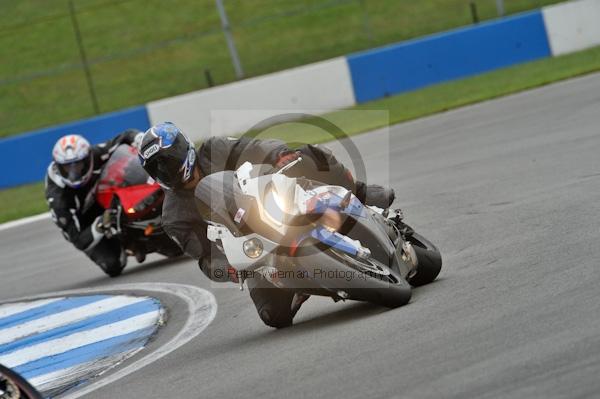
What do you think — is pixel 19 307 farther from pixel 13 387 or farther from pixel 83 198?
pixel 13 387

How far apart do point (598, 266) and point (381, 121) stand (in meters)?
13.3

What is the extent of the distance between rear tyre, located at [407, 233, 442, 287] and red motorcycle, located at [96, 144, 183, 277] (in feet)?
14.4

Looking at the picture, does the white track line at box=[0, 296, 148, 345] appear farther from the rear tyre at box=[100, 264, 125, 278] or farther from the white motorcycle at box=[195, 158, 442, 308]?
the white motorcycle at box=[195, 158, 442, 308]

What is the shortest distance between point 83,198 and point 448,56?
12.2 m

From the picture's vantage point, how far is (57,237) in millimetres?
15500

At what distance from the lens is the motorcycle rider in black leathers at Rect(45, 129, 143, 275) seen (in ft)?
40.1

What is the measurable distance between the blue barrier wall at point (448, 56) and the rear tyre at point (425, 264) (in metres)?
15.2

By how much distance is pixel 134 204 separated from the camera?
12016 mm

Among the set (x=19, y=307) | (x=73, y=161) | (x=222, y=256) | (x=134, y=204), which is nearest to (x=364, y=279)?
(x=222, y=256)

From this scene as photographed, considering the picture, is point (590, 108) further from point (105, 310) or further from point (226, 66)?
point (226, 66)

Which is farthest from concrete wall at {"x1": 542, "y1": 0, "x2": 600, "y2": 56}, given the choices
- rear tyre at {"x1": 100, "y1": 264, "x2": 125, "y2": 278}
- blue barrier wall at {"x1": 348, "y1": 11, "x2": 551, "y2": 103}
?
rear tyre at {"x1": 100, "y1": 264, "x2": 125, "y2": 278}

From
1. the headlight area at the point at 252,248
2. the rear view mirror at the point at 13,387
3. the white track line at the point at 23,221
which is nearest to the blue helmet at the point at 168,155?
the headlight area at the point at 252,248

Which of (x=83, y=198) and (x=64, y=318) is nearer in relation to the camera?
(x=64, y=318)

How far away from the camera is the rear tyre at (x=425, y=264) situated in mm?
7941
